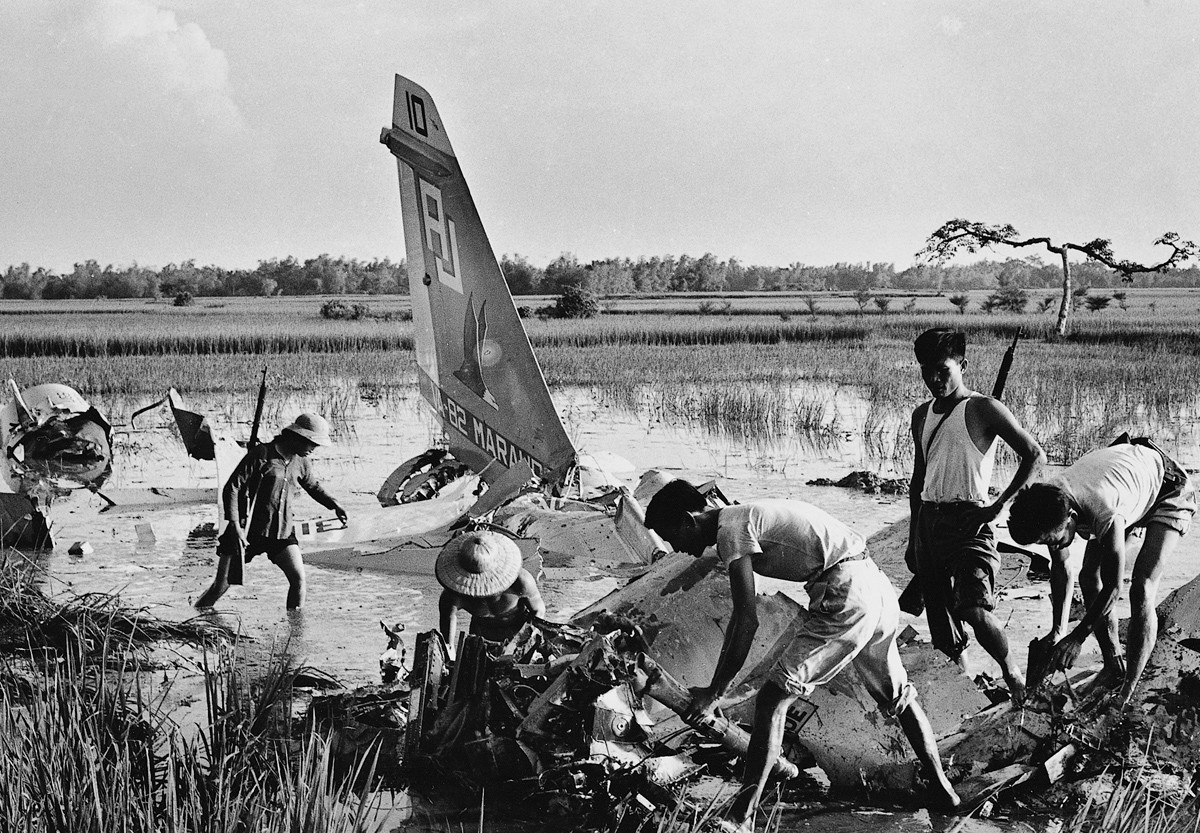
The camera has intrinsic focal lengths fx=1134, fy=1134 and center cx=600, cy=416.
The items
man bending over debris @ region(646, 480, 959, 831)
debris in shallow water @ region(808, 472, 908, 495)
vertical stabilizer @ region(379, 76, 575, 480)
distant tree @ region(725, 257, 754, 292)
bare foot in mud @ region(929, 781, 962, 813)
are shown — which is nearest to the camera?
man bending over debris @ region(646, 480, 959, 831)

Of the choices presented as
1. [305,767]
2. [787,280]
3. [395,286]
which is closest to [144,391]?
[305,767]

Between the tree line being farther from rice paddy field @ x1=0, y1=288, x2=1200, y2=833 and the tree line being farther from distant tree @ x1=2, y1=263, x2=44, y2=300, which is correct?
rice paddy field @ x1=0, y1=288, x2=1200, y2=833

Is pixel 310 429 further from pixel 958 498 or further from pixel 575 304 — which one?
pixel 575 304

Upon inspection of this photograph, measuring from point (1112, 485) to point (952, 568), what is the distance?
0.84 meters

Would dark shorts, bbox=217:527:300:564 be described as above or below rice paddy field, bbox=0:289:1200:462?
below

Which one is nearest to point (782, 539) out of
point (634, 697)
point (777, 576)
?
point (777, 576)

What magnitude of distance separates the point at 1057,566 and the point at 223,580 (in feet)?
15.2

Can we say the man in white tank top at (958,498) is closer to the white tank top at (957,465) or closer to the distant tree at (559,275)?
the white tank top at (957,465)

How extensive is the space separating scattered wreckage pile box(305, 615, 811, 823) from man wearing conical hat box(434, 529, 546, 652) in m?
0.36

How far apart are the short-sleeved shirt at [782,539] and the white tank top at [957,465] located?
4.55ft

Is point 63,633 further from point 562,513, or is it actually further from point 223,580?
point 562,513

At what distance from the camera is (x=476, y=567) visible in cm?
479

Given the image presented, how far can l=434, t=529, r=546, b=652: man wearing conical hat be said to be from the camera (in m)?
4.80

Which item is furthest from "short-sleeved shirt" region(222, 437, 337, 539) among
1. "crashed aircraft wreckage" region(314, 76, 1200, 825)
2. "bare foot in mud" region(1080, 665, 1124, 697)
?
"bare foot in mud" region(1080, 665, 1124, 697)
